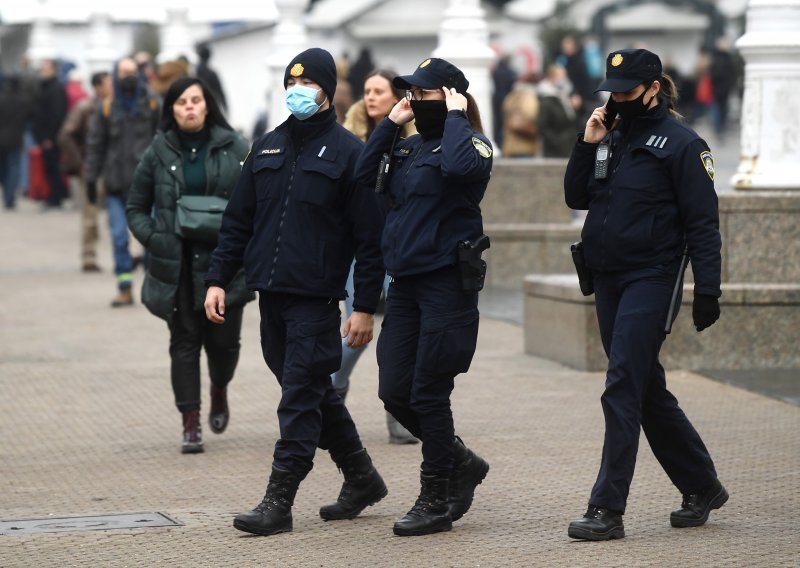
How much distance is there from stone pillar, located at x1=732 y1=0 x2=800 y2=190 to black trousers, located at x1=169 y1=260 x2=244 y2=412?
3.47 meters

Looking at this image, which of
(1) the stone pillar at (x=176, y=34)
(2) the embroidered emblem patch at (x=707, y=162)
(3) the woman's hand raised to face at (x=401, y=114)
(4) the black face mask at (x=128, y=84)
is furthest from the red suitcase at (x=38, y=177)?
(2) the embroidered emblem patch at (x=707, y=162)

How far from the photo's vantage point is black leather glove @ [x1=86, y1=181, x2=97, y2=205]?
14.2 m

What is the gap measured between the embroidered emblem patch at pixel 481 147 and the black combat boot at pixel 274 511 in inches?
52.4

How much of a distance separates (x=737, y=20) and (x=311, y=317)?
4249 centimetres

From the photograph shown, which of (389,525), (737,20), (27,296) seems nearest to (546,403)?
(389,525)

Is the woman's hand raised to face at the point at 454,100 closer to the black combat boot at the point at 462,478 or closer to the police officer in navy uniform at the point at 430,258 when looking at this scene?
the police officer in navy uniform at the point at 430,258

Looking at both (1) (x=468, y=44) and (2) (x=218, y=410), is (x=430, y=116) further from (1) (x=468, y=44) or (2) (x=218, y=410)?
(1) (x=468, y=44)

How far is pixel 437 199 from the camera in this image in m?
6.43

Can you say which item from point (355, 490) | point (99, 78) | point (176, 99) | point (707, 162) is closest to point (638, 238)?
point (707, 162)

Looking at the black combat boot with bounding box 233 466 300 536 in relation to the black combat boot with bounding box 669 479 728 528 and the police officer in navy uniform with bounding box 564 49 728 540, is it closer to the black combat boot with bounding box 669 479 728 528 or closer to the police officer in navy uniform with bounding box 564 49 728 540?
the police officer in navy uniform with bounding box 564 49 728 540

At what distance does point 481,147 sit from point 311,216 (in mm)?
716

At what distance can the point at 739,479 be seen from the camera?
7.54 metres

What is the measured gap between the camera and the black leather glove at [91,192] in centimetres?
1422

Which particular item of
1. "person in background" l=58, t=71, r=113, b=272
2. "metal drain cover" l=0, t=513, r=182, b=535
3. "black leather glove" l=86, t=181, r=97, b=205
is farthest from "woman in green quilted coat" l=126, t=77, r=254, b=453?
"person in background" l=58, t=71, r=113, b=272
